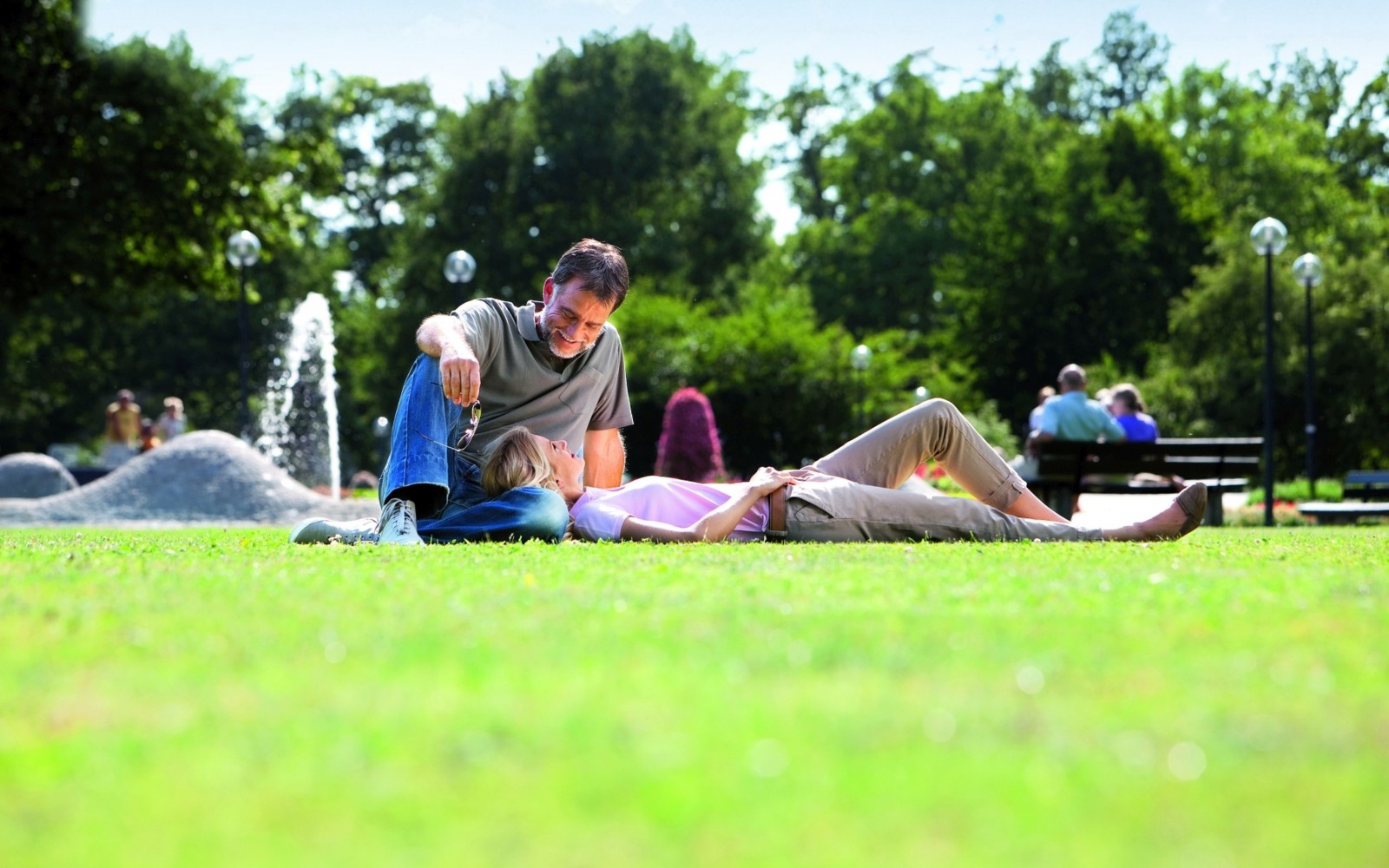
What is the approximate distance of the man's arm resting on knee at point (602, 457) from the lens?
8.90 metres

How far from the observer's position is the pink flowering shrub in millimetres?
26344

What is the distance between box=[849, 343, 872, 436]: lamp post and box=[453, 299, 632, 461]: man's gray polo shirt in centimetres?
2506

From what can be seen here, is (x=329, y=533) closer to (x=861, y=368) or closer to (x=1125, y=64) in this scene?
(x=861, y=368)

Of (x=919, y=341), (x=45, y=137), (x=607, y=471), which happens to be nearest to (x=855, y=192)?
(x=919, y=341)

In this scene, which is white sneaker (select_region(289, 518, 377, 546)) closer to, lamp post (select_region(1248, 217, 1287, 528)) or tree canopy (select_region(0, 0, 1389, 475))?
lamp post (select_region(1248, 217, 1287, 528))

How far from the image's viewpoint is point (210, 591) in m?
4.98

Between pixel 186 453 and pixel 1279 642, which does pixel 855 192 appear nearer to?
pixel 186 453

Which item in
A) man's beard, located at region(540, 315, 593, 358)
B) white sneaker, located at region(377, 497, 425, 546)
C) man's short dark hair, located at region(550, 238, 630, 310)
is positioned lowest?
white sneaker, located at region(377, 497, 425, 546)

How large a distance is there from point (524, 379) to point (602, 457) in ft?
3.03

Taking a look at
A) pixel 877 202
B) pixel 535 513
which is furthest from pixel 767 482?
pixel 877 202

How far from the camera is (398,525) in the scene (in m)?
7.45

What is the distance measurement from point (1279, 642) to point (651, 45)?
49.5 meters

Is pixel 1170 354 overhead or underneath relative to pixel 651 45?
underneath

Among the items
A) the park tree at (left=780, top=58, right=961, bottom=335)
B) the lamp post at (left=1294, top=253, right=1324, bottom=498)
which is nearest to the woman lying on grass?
the lamp post at (left=1294, top=253, right=1324, bottom=498)
